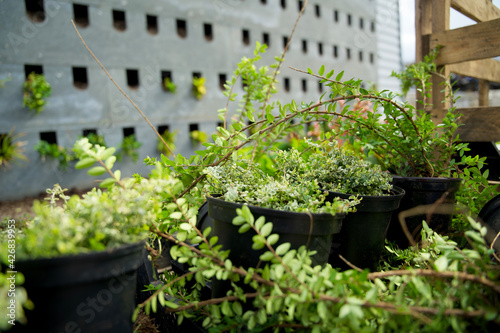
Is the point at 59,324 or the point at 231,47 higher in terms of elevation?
the point at 231,47

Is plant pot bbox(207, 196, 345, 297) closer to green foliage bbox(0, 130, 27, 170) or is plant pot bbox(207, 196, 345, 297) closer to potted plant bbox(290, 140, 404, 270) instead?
potted plant bbox(290, 140, 404, 270)

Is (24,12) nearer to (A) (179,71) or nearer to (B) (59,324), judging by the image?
(A) (179,71)

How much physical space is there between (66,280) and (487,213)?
1.72 metres

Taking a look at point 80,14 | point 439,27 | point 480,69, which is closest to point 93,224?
point 439,27

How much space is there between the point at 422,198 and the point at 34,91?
Answer: 8.99 meters

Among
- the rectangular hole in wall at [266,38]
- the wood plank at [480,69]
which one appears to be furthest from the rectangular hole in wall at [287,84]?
the wood plank at [480,69]

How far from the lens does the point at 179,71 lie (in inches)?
421

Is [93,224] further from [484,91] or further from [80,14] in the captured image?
[80,14]

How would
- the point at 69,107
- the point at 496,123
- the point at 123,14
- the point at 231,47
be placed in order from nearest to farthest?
1. the point at 496,123
2. the point at 69,107
3. the point at 123,14
4. the point at 231,47

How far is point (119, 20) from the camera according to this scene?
9.79 m

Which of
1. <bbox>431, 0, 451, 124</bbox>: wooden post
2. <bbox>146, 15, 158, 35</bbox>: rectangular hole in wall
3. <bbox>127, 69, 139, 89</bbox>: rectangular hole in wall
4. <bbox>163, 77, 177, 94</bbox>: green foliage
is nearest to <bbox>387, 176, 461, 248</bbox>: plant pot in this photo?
<bbox>431, 0, 451, 124</bbox>: wooden post

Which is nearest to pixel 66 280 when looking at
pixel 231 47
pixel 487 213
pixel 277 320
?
pixel 277 320

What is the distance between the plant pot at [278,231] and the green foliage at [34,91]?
8588 millimetres

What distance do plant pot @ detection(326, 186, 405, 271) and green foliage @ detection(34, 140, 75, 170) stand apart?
28.0 feet
